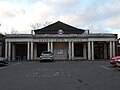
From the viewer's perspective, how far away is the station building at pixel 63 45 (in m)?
42.9

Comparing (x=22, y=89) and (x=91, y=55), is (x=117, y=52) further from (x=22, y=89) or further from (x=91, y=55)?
(x=22, y=89)

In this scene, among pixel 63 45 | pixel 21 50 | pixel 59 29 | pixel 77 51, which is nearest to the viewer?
pixel 63 45

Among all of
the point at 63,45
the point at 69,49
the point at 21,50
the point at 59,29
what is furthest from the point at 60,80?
the point at 59,29

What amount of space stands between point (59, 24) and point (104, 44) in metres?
11.0

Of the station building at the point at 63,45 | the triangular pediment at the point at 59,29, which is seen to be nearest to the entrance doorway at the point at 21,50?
the station building at the point at 63,45

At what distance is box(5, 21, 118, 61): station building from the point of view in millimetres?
42906

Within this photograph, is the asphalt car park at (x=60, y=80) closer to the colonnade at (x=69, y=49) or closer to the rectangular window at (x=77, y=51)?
the colonnade at (x=69, y=49)

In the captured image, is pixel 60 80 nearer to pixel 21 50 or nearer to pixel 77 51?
pixel 77 51

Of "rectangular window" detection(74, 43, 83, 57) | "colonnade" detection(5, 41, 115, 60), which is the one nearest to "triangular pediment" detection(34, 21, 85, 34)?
"rectangular window" detection(74, 43, 83, 57)

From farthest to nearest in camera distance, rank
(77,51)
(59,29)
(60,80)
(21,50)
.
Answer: (59,29) < (21,50) < (77,51) < (60,80)

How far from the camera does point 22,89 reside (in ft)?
33.8

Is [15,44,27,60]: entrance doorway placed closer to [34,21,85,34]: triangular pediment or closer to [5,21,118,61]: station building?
[5,21,118,61]: station building

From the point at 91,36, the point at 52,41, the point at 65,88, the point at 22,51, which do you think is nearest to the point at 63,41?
the point at 52,41

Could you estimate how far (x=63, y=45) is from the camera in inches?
1780
